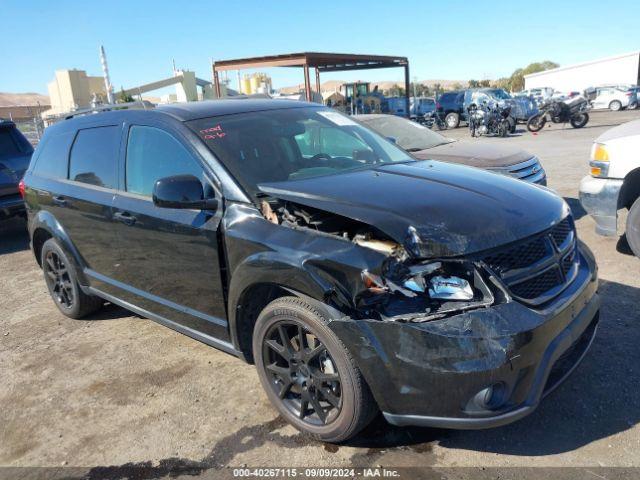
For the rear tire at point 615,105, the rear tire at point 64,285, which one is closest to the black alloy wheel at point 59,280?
the rear tire at point 64,285

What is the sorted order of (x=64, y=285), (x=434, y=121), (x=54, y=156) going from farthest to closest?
(x=434, y=121)
(x=64, y=285)
(x=54, y=156)

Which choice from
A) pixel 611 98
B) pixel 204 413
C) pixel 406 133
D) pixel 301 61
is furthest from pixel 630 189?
pixel 611 98

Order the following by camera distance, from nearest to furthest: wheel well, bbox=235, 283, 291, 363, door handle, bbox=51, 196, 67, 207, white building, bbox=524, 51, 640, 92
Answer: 1. wheel well, bbox=235, 283, 291, 363
2. door handle, bbox=51, 196, 67, 207
3. white building, bbox=524, 51, 640, 92

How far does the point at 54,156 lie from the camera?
4.96m

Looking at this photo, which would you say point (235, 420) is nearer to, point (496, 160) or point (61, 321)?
point (61, 321)

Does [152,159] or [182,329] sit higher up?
[152,159]

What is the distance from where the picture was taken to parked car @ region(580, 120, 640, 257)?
498 cm

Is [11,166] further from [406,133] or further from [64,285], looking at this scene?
[406,133]

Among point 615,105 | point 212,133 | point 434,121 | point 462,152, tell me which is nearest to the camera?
point 212,133

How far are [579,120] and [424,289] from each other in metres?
23.0

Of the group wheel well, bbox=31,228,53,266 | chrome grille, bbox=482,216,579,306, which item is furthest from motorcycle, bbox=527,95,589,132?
chrome grille, bbox=482,216,579,306

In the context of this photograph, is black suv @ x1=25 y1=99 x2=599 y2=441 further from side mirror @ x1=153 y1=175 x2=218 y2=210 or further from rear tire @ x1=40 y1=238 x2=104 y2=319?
rear tire @ x1=40 y1=238 x2=104 y2=319

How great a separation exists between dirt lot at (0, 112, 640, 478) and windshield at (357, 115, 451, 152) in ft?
12.3

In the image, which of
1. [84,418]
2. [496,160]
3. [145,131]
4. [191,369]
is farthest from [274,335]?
[496,160]
